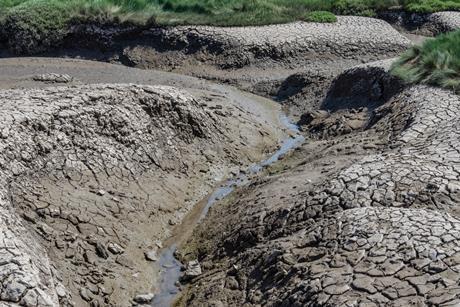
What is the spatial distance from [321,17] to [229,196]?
479 inches

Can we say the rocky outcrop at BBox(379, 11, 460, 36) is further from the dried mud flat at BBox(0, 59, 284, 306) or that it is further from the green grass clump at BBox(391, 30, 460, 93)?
the dried mud flat at BBox(0, 59, 284, 306)

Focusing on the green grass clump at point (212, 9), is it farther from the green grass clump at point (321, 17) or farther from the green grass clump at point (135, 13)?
the green grass clump at point (321, 17)

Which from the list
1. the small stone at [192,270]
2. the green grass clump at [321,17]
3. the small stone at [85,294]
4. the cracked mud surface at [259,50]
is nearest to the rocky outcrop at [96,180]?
the small stone at [85,294]

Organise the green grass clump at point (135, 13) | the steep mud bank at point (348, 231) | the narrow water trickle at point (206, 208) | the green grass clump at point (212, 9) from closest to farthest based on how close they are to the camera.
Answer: the steep mud bank at point (348, 231)
the narrow water trickle at point (206, 208)
the green grass clump at point (135, 13)
the green grass clump at point (212, 9)

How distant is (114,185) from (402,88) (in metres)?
7.10

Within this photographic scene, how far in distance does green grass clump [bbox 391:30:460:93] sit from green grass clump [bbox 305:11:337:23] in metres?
6.54

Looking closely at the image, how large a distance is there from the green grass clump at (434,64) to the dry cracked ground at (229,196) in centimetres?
33

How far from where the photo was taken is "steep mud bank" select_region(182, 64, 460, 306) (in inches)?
283

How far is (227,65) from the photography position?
792 inches

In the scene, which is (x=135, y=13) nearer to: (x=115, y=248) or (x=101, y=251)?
(x=115, y=248)

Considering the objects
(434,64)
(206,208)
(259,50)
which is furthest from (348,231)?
(259,50)

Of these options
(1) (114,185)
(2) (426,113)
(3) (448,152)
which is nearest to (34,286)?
(1) (114,185)

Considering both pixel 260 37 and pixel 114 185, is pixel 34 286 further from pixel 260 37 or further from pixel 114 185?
pixel 260 37

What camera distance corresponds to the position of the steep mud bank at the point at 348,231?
7.19 metres
